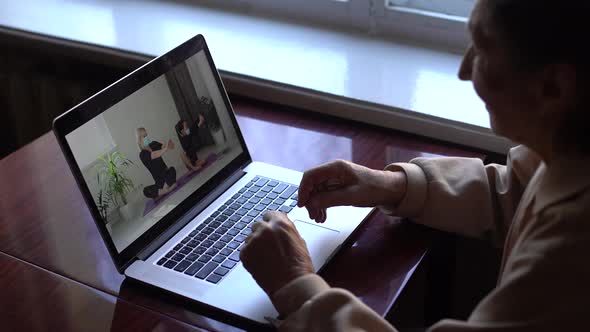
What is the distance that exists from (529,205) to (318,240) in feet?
1.07

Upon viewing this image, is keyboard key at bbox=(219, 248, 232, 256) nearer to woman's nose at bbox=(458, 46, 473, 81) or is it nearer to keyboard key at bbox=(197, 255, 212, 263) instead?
keyboard key at bbox=(197, 255, 212, 263)

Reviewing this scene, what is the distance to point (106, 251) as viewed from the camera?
1.19 metres

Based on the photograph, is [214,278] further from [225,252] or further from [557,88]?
[557,88]

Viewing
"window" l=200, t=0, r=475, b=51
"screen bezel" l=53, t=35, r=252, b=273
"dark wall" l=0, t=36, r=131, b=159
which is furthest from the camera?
"dark wall" l=0, t=36, r=131, b=159

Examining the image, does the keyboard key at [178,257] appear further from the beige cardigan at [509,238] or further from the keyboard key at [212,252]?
the beige cardigan at [509,238]

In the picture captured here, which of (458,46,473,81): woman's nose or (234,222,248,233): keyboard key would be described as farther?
(234,222,248,233): keyboard key

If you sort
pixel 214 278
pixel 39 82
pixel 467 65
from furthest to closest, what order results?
pixel 39 82 < pixel 214 278 < pixel 467 65

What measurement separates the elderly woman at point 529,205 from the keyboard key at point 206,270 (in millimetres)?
90

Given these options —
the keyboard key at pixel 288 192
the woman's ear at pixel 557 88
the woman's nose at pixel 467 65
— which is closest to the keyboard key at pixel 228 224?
the keyboard key at pixel 288 192

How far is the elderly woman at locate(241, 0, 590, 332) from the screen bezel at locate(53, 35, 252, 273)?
189mm

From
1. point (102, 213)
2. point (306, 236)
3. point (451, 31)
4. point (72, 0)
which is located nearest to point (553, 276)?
point (306, 236)

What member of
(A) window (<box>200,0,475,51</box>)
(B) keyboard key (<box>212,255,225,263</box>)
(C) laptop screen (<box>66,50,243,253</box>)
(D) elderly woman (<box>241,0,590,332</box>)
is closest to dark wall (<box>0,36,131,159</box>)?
(A) window (<box>200,0,475,51</box>)

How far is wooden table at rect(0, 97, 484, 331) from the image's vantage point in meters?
1.07

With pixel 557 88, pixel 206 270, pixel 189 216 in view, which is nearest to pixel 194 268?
pixel 206 270
